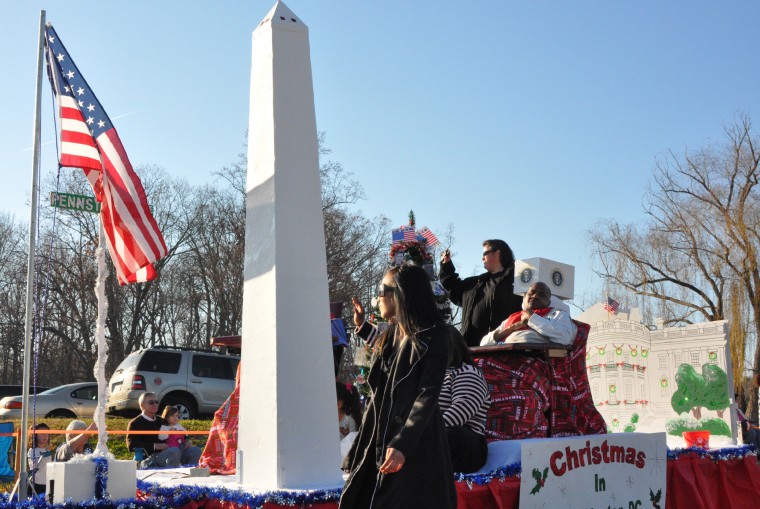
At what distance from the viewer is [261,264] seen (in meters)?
5.52

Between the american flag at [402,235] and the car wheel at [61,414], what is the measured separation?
1406 centimetres

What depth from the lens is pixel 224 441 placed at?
281 inches

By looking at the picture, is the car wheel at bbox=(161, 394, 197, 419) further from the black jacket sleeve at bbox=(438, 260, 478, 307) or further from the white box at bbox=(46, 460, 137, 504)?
the white box at bbox=(46, 460, 137, 504)

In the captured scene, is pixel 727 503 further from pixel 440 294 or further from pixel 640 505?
pixel 440 294

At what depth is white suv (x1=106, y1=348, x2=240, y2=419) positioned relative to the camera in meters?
18.6

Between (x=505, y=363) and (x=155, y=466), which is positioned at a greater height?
(x=505, y=363)

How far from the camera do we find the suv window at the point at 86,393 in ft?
65.8

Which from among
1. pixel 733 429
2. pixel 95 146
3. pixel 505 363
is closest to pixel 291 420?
pixel 505 363

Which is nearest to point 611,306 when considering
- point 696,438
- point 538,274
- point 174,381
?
point 696,438

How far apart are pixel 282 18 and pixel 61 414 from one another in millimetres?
16711

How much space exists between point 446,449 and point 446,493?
0.20m

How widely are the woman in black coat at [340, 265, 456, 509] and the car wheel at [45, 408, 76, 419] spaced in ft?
Result: 57.4

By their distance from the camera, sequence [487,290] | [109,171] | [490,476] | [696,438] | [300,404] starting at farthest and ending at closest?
[696,438] → [487,290] → [109,171] → [490,476] → [300,404]

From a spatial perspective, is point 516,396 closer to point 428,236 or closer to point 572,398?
point 572,398
